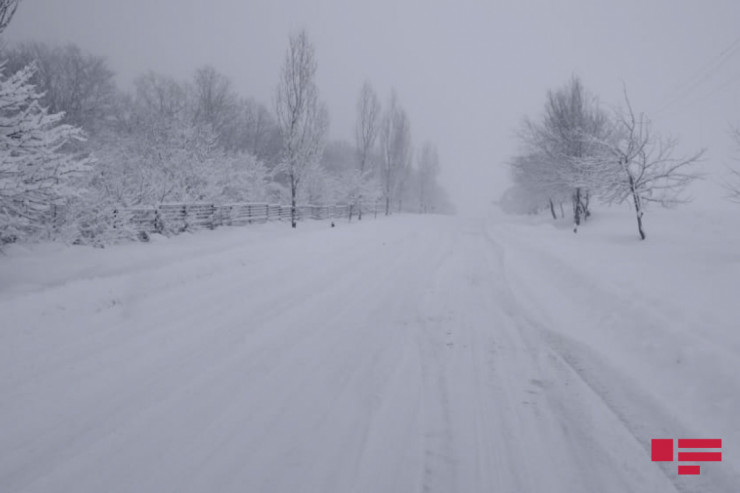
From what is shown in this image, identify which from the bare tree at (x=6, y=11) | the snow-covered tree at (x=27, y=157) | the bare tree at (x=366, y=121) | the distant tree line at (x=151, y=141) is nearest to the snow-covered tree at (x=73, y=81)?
the distant tree line at (x=151, y=141)

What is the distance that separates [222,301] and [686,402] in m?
6.97

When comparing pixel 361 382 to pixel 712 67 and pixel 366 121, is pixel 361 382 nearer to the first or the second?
pixel 366 121

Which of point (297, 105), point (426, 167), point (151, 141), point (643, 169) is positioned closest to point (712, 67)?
point (643, 169)

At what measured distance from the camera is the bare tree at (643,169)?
1549 centimetres

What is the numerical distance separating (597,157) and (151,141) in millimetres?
30599

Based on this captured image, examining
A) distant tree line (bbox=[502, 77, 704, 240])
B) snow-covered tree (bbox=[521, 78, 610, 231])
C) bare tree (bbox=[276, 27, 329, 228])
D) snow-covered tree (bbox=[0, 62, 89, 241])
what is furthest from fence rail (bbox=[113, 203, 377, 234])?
snow-covered tree (bbox=[521, 78, 610, 231])

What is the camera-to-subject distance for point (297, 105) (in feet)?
74.9

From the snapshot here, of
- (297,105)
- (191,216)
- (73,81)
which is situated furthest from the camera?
(73,81)

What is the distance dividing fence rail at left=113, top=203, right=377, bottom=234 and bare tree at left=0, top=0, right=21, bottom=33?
6.32 meters

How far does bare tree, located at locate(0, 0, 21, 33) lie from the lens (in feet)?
26.1

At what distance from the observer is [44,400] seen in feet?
11.6

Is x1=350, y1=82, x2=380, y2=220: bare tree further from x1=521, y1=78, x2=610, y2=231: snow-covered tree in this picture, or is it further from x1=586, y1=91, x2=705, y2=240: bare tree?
x1=586, y1=91, x2=705, y2=240: bare tree

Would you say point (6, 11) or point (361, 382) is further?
point (6, 11)

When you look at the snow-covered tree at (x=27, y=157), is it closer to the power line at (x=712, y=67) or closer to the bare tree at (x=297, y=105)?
the bare tree at (x=297, y=105)
